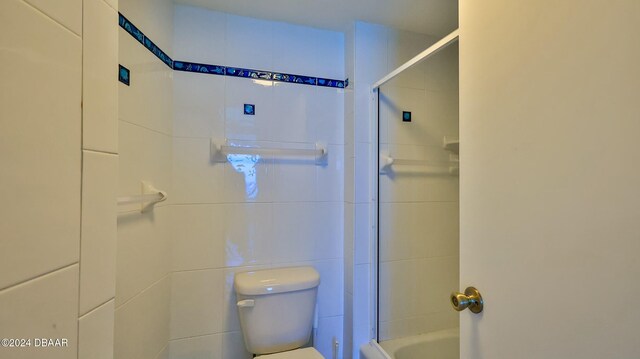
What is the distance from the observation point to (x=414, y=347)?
1378 mm

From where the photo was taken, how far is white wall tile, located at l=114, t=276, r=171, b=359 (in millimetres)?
928

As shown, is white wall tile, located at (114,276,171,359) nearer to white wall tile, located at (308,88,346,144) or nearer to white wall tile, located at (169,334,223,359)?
white wall tile, located at (169,334,223,359)

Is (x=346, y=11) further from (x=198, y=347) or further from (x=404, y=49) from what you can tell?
(x=198, y=347)

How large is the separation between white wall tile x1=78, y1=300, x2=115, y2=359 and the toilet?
79 cm

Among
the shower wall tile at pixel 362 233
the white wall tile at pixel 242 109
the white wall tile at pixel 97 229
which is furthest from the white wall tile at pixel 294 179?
the white wall tile at pixel 97 229

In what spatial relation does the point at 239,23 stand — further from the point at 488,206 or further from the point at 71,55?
the point at 488,206

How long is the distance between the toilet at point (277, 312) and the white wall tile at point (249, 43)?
3.64 ft

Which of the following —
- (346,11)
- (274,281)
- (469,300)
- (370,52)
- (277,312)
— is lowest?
(277,312)

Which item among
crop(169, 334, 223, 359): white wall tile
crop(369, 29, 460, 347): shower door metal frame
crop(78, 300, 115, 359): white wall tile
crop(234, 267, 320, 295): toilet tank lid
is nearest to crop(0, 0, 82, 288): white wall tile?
crop(78, 300, 115, 359): white wall tile

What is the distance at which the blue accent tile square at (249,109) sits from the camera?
1.37 m

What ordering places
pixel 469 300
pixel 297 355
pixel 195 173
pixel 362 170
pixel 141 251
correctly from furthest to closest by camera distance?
1. pixel 362 170
2. pixel 195 173
3. pixel 297 355
4. pixel 141 251
5. pixel 469 300

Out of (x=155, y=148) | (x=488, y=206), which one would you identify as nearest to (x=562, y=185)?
(x=488, y=206)

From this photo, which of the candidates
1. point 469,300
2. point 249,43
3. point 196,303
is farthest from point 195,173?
point 469,300

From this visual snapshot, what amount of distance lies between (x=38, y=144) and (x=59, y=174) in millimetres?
48
